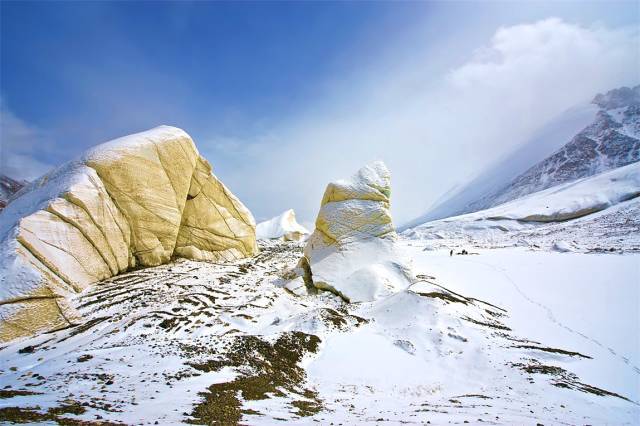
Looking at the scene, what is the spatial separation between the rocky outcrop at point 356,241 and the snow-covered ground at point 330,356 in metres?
1.94

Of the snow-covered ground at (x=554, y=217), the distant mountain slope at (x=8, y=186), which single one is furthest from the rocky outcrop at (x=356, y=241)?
the distant mountain slope at (x=8, y=186)

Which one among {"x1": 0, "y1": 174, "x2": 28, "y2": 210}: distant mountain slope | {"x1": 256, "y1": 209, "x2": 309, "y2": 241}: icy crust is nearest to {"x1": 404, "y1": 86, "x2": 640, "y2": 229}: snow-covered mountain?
{"x1": 256, "y1": 209, "x2": 309, "y2": 241}: icy crust

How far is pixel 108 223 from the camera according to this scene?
20000mm

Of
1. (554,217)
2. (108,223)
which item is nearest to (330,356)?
(108,223)

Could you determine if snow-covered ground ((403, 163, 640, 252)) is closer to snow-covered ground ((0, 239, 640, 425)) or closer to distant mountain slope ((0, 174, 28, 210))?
snow-covered ground ((0, 239, 640, 425))

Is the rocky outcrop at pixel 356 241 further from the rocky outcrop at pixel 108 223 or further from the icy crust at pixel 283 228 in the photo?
the icy crust at pixel 283 228

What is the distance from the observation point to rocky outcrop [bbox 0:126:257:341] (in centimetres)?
1395

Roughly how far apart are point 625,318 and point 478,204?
5695 inches

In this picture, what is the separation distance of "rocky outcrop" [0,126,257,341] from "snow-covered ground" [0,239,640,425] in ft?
4.92

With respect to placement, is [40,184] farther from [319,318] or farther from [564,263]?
[564,263]

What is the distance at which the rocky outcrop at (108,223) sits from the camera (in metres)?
14.0

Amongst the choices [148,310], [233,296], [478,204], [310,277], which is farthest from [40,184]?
[478,204]

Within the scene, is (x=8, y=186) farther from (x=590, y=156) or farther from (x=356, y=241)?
(x=590, y=156)

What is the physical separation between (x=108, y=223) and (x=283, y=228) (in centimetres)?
4911
